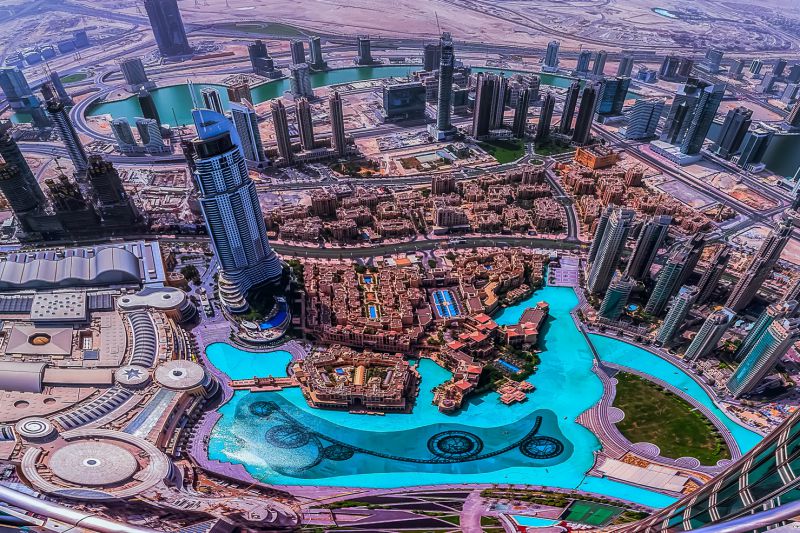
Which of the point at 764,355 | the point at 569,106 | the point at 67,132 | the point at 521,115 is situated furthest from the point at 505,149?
the point at 67,132

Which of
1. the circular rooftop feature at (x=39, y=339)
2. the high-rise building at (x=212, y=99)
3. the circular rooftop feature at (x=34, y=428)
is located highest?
the high-rise building at (x=212, y=99)

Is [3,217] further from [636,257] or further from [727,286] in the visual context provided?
[727,286]

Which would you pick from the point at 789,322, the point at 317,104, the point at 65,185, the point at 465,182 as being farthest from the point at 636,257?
the point at 317,104

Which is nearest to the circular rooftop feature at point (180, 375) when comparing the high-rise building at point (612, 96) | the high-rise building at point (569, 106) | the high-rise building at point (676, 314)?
the high-rise building at point (676, 314)

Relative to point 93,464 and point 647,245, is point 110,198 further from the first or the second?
point 647,245

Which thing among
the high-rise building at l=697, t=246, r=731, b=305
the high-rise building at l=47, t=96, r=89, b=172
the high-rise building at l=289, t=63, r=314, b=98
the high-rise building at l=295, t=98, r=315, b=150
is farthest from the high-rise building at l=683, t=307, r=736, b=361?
the high-rise building at l=289, t=63, r=314, b=98

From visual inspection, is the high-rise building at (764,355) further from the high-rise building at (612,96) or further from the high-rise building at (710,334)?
the high-rise building at (612,96)
